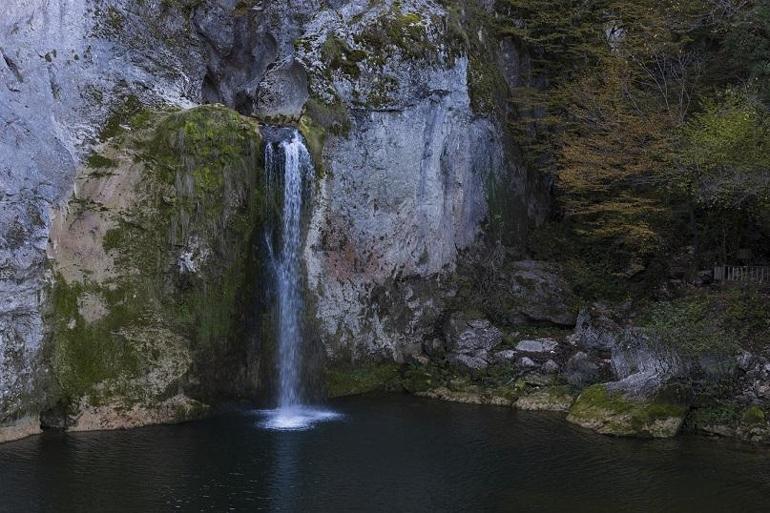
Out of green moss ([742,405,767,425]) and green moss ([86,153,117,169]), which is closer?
green moss ([742,405,767,425])

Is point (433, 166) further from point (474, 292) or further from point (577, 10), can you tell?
point (577, 10)

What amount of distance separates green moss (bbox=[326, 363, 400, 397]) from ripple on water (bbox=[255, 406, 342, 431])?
5.13 feet

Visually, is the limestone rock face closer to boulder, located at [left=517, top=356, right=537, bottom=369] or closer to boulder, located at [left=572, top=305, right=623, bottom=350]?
boulder, located at [left=517, top=356, right=537, bottom=369]

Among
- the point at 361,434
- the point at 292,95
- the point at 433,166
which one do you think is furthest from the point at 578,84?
the point at 361,434

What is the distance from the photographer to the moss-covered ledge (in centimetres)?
1680

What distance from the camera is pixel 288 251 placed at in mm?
19859

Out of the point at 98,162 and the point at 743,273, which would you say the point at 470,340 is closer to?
Result: the point at 743,273

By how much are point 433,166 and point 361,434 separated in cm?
904

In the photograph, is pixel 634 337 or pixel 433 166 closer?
pixel 634 337

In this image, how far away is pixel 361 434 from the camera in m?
16.4

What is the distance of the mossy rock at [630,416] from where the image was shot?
661 inches

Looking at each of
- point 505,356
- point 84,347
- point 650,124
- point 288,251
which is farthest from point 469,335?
point 84,347

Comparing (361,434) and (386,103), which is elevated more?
(386,103)

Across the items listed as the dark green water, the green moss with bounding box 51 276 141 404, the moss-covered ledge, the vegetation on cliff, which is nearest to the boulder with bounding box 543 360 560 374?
the dark green water
